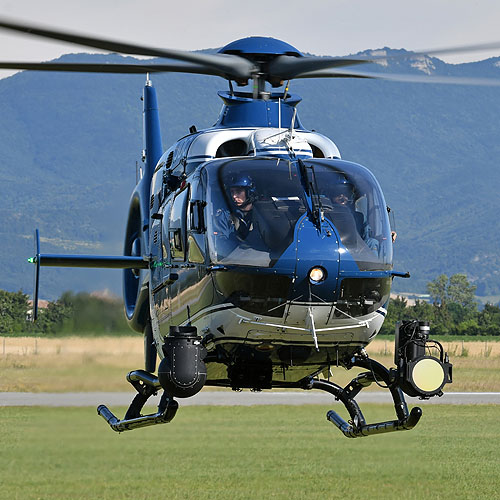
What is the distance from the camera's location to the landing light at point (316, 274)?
11.7 metres

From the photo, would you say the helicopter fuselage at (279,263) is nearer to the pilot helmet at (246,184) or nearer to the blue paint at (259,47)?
the pilot helmet at (246,184)

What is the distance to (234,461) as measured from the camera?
27.0 metres

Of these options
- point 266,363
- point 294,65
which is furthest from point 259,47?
point 266,363

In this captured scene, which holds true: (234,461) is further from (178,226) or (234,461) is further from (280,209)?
(280,209)

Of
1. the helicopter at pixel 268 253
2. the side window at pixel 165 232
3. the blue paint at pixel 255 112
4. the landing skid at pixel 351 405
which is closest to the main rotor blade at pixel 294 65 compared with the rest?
the helicopter at pixel 268 253

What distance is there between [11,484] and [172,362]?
40.8 feet

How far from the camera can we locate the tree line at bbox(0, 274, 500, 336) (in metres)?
20.3

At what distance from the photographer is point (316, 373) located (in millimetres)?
13664

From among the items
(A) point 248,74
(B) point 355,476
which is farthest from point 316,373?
(B) point 355,476

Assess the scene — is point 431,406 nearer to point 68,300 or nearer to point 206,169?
point 68,300

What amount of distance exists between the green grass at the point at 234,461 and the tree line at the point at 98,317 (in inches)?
68.0

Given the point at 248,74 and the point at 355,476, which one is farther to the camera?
the point at 355,476

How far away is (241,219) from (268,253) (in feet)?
1.99

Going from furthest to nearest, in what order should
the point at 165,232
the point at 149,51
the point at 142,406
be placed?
the point at 142,406, the point at 165,232, the point at 149,51
